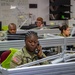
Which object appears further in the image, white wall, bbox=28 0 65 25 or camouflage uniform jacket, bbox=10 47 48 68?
white wall, bbox=28 0 65 25

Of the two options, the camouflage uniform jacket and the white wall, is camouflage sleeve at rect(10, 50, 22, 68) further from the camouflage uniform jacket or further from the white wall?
the white wall

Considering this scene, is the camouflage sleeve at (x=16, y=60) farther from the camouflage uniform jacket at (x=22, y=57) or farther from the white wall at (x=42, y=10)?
the white wall at (x=42, y=10)

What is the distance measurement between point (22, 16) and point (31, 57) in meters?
6.23

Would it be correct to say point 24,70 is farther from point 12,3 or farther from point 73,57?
point 12,3

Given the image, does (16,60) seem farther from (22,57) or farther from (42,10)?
(42,10)

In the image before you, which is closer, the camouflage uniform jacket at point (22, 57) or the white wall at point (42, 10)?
the camouflage uniform jacket at point (22, 57)

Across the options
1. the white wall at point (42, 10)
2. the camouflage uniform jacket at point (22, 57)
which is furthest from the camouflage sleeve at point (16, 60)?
the white wall at point (42, 10)

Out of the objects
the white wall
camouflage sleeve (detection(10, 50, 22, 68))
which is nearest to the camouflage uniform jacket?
camouflage sleeve (detection(10, 50, 22, 68))

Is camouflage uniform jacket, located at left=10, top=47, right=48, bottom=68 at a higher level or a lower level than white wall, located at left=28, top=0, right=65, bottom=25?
lower

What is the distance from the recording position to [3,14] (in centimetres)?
829

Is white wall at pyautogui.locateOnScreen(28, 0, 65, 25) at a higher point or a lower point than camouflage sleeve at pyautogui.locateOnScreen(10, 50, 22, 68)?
higher

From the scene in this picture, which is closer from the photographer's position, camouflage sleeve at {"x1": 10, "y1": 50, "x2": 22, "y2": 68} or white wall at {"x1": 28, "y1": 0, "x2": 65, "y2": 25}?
camouflage sleeve at {"x1": 10, "y1": 50, "x2": 22, "y2": 68}

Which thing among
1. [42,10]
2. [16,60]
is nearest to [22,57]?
[16,60]

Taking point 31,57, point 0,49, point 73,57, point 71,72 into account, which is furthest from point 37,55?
point 0,49
